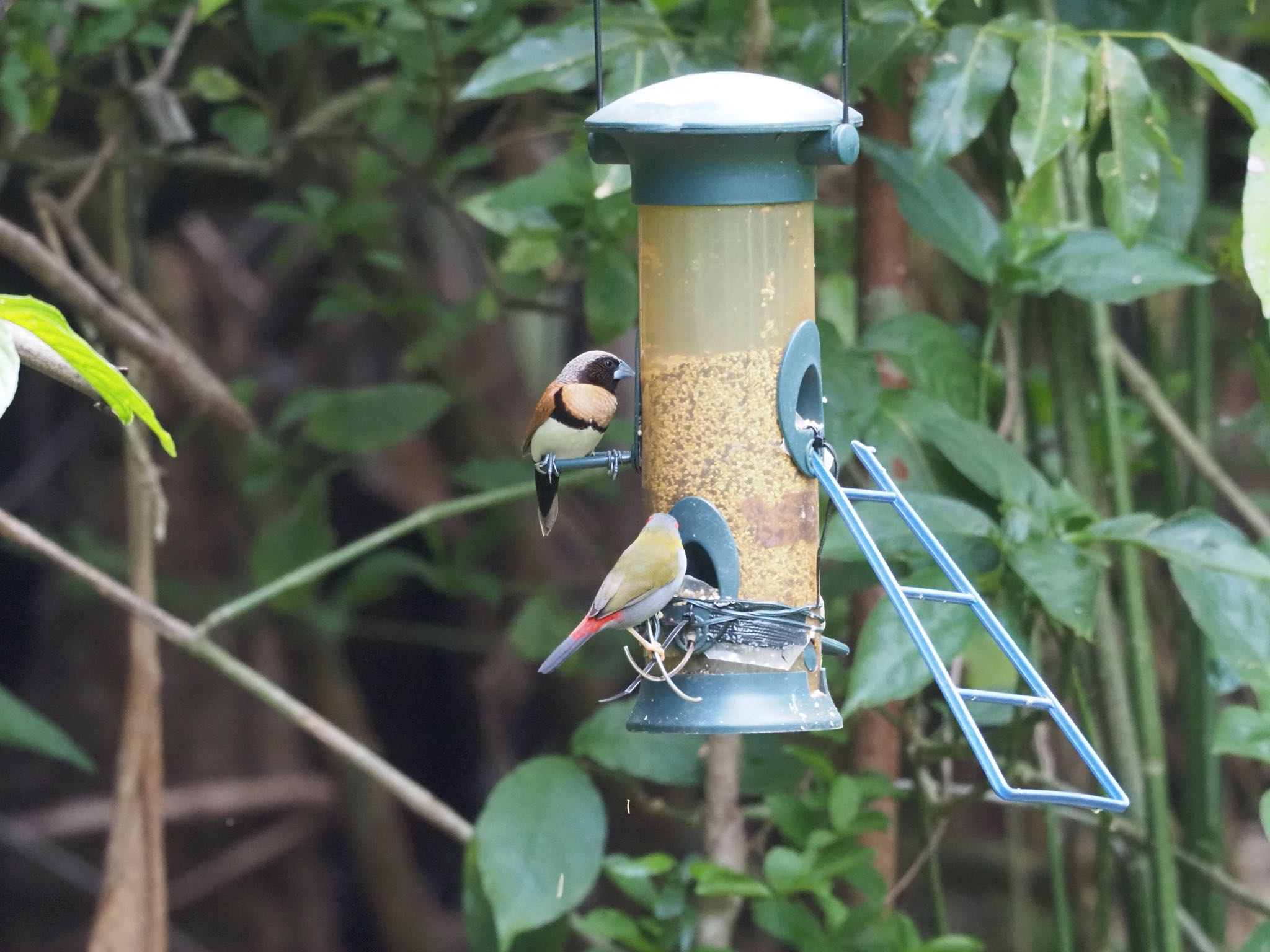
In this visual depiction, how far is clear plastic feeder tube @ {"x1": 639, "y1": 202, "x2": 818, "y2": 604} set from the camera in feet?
7.45

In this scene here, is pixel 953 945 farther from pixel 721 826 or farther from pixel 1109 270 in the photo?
pixel 1109 270

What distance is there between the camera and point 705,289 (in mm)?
2283

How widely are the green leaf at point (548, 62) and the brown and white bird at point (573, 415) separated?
1.36 feet

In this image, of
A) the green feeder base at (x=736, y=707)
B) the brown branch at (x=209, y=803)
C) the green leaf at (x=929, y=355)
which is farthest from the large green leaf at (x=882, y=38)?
the brown branch at (x=209, y=803)

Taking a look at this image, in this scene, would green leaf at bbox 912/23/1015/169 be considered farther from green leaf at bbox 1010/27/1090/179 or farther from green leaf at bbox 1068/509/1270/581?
green leaf at bbox 1068/509/1270/581

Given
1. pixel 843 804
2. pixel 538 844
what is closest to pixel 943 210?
pixel 843 804

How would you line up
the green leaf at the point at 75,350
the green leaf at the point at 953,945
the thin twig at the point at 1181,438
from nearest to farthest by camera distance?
1. the green leaf at the point at 75,350
2. the green leaf at the point at 953,945
3. the thin twig at the point at 1181,438

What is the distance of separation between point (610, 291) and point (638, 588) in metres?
1.05

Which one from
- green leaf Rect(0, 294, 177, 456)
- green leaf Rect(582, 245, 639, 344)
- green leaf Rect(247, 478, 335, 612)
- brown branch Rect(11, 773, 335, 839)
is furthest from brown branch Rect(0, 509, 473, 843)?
brown branch Rect(11, 773, 335, 839)

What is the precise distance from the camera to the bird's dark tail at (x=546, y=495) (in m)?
2.51

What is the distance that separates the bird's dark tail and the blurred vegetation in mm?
360

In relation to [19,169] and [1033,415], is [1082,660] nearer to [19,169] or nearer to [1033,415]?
[1033,415]

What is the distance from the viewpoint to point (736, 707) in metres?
2.13

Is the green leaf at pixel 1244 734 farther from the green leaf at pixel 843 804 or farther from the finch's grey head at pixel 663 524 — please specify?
the finch's grey head at pixel 663 524
